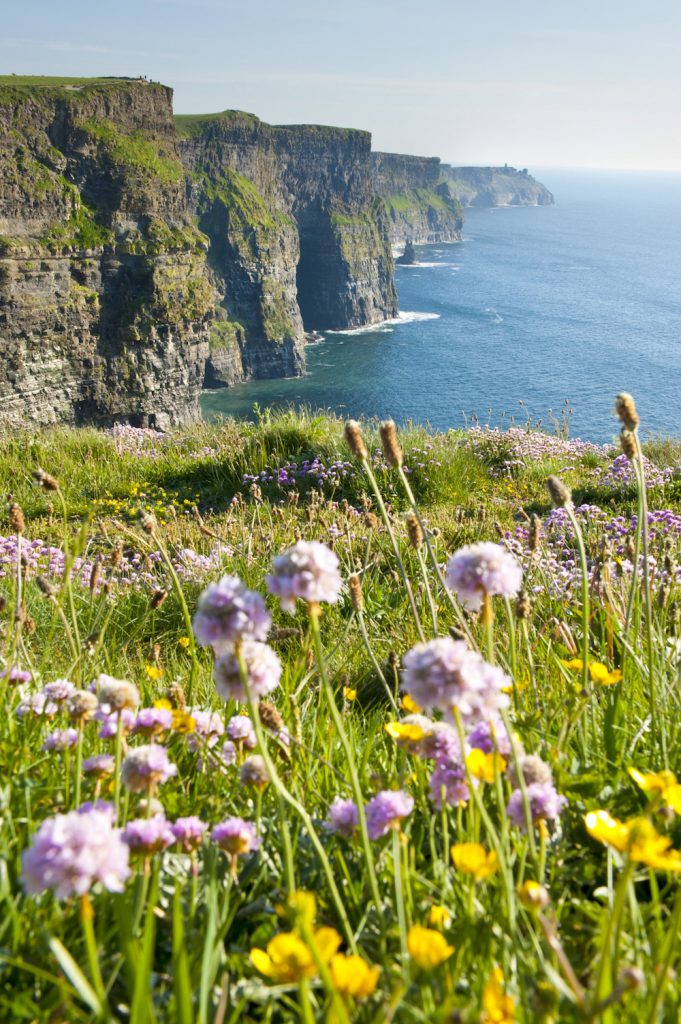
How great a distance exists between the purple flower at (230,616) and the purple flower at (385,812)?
573 mm

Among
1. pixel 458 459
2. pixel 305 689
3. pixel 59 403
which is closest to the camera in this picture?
pixel 305 689

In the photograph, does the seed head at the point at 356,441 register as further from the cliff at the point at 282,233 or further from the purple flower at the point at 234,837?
the cliff at the point at 282,233

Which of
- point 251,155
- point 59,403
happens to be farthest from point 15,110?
point 251,155

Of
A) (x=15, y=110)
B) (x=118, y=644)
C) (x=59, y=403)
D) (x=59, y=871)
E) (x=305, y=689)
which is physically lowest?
(x=59, y=403)

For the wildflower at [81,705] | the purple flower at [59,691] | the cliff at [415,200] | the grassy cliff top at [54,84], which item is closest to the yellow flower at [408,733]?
the wildflower at [81,705]

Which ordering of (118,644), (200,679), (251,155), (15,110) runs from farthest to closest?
(251,155) → (15,110) → (118,644) → (200,679)

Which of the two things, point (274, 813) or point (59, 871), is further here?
point (274, 813)

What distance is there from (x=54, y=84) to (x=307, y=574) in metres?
72.7

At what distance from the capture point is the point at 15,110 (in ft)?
183

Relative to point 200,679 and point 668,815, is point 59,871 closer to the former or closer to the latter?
point 668,815

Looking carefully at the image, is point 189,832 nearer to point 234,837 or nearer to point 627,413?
point 234,837

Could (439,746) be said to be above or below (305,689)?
above

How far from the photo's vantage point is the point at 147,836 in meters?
1.56

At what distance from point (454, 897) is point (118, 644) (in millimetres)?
3690
